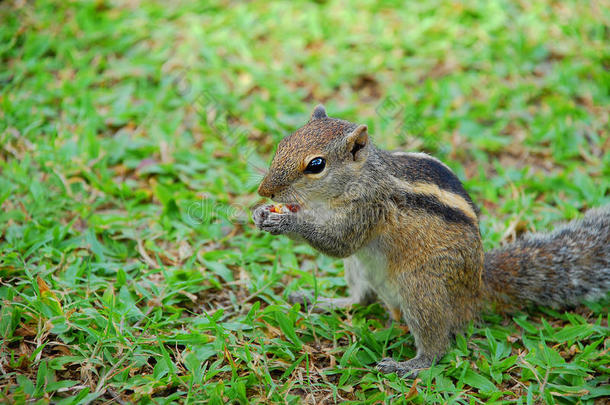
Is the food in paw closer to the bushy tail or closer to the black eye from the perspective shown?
the black eye

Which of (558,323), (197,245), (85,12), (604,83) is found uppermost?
(85,12)

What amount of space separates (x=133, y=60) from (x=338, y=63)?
6.91ft

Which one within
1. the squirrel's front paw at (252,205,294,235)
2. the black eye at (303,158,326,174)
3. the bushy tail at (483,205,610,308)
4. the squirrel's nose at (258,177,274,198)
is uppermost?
the black eye at (303,158,326,174)

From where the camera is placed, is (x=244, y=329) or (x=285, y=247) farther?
(x=285, y=247)

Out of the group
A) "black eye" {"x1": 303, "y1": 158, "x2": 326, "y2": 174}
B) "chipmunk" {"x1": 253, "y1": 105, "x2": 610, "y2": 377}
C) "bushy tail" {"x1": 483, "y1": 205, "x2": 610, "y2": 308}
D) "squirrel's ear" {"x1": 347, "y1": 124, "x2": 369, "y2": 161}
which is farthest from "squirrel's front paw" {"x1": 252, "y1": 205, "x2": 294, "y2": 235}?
"bushy tail" {"x1": 483, "y1": 205, "x2": 610, "y2": 308}

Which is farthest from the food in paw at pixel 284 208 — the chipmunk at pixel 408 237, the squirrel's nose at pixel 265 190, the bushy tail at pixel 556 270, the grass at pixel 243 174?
the bushy tail at pixel 556 270

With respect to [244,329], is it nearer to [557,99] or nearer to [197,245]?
[197,245]

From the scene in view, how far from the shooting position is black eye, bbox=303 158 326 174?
3.34 meters

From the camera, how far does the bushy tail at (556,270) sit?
3.63 meters

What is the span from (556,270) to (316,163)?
5.48 feet

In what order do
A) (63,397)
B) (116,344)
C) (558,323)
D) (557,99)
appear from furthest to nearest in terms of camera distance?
1. (557,99)
2. (558,323)
3. (116,344)
4. (63,397)

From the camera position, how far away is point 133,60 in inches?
232

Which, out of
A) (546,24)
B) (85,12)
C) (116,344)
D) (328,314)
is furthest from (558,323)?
(85,12)

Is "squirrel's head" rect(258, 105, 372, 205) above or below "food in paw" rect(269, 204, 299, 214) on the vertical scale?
above
